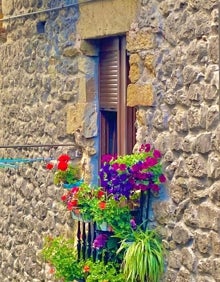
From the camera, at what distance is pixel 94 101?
752cm

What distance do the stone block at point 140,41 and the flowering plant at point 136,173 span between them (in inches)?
28.6

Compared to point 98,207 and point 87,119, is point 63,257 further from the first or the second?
point 87,119

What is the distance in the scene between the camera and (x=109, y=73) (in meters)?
7.31

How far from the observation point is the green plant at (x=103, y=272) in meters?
6.45

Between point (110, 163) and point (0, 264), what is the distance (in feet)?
12.1

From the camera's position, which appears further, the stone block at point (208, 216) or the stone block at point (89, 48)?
the stone block at point (89, 48)

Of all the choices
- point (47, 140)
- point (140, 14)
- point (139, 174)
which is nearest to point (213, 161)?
point (139, 174)

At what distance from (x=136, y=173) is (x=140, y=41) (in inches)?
40.6

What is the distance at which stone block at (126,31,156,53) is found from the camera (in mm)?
6332

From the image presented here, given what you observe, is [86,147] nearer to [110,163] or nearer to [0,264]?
[110,163]

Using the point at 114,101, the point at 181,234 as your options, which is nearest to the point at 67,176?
the point at 114,101

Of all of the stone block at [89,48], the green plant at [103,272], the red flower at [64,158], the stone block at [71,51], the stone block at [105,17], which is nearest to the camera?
the green plant at [103,272]

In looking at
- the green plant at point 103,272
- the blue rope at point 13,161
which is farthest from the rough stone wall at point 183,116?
the blue rope at point 13,161

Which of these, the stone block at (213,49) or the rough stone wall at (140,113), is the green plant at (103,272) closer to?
the rough stone wall at (140,113)
